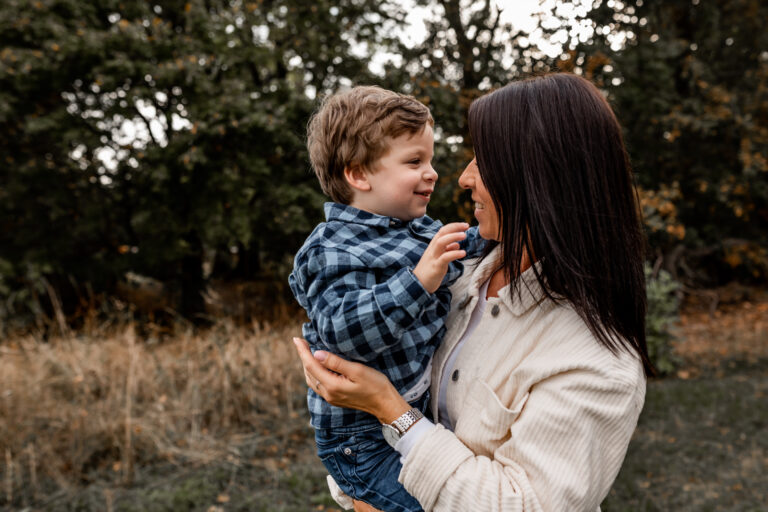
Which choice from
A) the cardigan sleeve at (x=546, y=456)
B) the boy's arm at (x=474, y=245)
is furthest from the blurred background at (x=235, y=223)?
the cardigan sleeve at (x=546, y=456)

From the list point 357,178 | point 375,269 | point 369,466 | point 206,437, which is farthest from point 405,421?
point 206,437

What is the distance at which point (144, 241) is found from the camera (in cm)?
992

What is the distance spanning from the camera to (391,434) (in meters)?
1.42

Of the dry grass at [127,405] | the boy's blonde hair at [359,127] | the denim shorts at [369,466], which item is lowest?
the dry grass at [127,405]

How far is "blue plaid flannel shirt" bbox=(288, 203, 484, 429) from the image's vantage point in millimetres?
1341

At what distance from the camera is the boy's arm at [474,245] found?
5.62ft

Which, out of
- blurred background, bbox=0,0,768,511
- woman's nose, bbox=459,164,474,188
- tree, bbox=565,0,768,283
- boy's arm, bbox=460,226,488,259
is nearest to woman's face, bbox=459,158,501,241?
woman's nose, bbox=459,164,474,188

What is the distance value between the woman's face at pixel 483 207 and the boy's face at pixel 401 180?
0.15 meters

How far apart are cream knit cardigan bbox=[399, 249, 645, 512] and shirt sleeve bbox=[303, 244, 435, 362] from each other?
0.23 meters

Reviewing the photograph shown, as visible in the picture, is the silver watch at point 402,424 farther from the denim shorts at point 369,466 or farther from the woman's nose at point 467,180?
the woman's nose at point 467,180

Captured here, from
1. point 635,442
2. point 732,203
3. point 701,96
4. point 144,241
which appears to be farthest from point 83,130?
point 732,203

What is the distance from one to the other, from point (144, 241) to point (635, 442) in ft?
26.9

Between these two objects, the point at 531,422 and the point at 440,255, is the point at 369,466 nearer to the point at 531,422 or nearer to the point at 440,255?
the point at 531,422

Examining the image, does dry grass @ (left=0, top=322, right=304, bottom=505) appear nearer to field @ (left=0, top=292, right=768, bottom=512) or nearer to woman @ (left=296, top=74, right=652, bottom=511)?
field @ (left=0, top=292, right=768, bottom=512)
